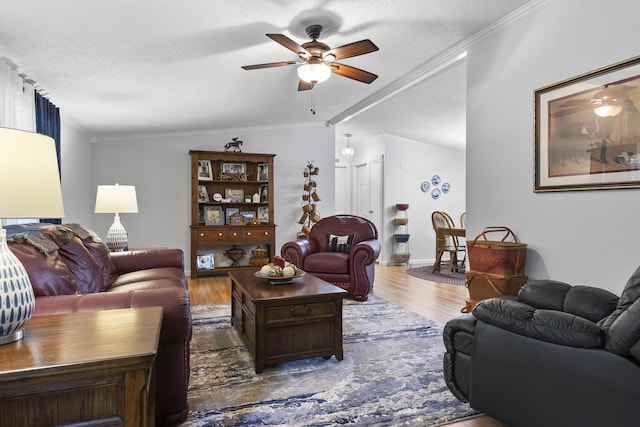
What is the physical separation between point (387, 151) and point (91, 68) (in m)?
5.26

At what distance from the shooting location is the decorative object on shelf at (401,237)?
23.5ft

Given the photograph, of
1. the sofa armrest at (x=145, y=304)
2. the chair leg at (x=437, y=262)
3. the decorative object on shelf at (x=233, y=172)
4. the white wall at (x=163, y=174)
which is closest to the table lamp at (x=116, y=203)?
the white wall at (x=163, y=174)

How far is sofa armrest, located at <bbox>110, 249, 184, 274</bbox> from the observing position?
3310mm

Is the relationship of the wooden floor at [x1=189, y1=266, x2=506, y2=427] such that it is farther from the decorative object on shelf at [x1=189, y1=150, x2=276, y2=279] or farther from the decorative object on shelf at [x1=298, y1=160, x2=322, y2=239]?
the decorative object on shelf at [x1=298, y1=160, x2=322, y2=239]

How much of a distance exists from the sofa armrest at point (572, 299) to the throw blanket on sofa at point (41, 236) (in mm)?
2393

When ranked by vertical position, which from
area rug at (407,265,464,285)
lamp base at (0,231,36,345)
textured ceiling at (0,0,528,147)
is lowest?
area rug at (407,265,464,285)

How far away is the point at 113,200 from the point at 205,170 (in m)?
2.16

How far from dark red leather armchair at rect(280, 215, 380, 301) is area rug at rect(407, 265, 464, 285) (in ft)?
5.07

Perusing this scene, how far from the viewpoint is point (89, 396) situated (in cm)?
106

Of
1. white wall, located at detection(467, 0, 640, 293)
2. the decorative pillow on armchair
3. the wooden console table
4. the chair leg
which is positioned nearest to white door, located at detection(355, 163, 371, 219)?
the chair leg

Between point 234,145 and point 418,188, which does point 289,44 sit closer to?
point 234,145

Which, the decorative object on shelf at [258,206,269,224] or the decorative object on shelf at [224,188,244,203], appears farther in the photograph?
the decorative object on shelf at [258,206,269,224]

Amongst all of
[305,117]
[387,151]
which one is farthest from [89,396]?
[387,151]

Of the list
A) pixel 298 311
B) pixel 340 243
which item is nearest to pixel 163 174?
pixel 340 243
